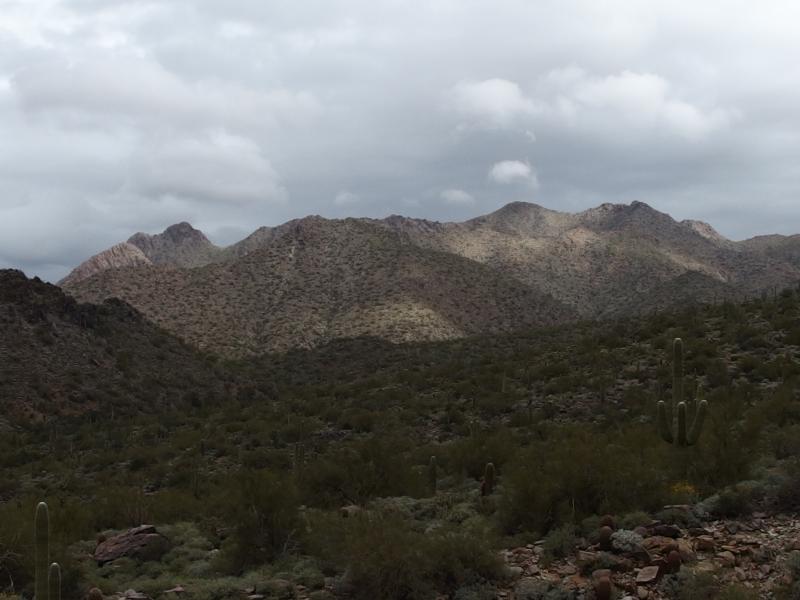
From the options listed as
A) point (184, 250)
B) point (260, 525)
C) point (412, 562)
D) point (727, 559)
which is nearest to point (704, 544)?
point (727, 559)

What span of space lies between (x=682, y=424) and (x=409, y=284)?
74.2 metres

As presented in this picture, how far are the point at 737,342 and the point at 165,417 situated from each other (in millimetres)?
30457

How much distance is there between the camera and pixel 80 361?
44.8 meters

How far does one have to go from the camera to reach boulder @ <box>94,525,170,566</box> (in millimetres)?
13594

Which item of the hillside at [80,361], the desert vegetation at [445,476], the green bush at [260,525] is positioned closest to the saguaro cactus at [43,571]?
the desert vegetation at [445,476]

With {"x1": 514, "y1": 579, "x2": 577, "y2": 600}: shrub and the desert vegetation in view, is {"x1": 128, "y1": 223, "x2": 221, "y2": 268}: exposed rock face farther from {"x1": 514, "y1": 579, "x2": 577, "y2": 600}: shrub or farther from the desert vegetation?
{"x1": 514, "y1": 579, "x2": 577, "y2": 600}: shrub

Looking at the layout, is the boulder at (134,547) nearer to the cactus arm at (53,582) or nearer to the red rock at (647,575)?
the cactus arm at (53,582)

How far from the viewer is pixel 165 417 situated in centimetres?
3828

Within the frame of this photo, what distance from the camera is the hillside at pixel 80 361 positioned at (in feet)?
132

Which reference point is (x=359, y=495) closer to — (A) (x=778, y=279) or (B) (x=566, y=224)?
(A) (x=778, y=279)

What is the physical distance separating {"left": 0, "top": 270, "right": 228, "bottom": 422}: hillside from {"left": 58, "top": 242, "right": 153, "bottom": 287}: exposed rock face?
9878cm

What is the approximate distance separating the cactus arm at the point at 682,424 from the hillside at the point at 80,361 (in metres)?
35.7

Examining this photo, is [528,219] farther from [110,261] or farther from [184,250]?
[110,261]

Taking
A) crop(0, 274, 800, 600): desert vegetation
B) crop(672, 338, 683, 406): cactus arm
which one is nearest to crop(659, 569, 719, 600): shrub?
crop(0, 274, 800, 600): desert vegetation
